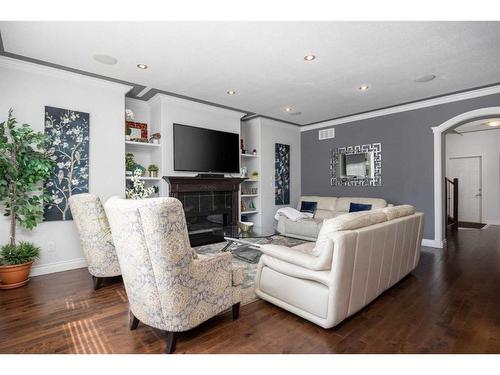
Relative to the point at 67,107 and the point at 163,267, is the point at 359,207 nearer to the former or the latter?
the point at 163,267

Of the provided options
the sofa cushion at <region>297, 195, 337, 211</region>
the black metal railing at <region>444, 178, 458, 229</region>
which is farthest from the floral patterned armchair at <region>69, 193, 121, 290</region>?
the black metal railing at <region>444, 178, 458, 229</region>

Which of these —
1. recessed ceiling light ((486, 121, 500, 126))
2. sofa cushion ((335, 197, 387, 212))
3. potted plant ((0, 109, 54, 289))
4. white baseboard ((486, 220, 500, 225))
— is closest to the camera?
potted plant ((0, 109, 54, 289))

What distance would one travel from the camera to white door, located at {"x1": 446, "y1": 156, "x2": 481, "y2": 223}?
756 cm

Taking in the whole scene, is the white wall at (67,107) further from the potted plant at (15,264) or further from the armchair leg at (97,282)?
the armchair leg at (97,282)

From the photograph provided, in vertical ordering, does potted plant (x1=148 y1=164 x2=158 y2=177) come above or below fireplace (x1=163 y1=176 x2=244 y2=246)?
above

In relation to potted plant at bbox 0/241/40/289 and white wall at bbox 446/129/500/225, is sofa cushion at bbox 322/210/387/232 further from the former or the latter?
white wall at bbox 446/129/500/225

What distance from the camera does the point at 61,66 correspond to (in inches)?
134

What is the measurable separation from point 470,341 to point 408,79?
3.35 m

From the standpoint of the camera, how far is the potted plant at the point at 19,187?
296cm

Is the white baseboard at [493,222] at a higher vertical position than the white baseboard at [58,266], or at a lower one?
lower

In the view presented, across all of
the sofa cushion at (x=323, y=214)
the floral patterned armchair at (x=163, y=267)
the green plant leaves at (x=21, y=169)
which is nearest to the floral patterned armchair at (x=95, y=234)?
the green plant leaves at (x=21, y=169)

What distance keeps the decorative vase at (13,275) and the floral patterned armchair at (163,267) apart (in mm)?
1935
